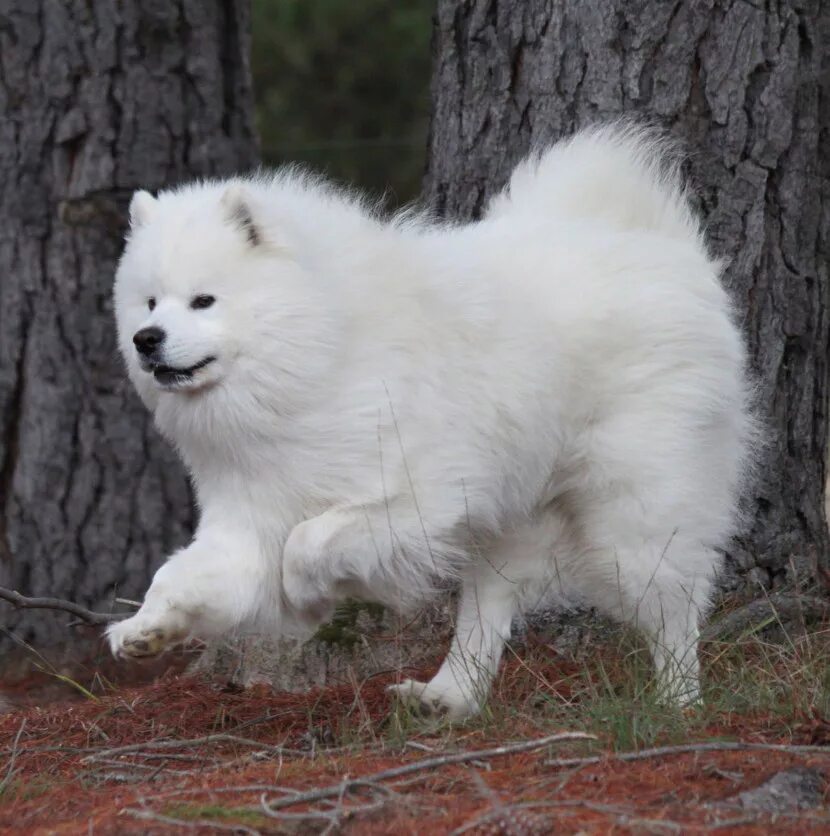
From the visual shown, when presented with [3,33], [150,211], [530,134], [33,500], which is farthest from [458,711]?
[3,33]

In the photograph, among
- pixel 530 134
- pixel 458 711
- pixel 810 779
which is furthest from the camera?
pixel 530 134

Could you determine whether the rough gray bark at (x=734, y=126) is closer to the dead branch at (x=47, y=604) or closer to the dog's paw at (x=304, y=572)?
the dog's paw at (x=304, y=572)

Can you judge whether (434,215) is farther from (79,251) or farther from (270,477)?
(79,251)

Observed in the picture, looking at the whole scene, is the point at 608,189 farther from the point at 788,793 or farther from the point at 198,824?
the point at 198,824

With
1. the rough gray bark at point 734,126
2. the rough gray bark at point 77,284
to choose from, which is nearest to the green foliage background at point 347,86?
the rough gray bark at point 77,284

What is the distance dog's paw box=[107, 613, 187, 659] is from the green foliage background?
10866 mm

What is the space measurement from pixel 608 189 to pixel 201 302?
5.03ft

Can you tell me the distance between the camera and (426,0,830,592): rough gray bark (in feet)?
17.0

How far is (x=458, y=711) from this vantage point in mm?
4496

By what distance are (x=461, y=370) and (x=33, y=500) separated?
10.7ft

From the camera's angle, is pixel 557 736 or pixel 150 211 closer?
pixel 557 736

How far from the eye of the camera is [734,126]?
17.1 ft

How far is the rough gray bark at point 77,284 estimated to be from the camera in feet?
22.5

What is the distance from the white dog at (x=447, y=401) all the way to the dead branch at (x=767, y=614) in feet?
1.04
